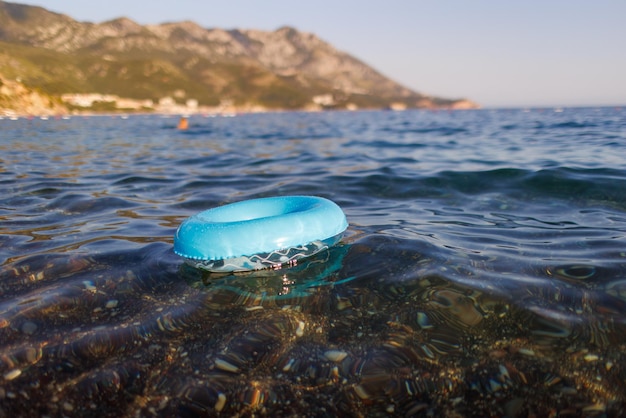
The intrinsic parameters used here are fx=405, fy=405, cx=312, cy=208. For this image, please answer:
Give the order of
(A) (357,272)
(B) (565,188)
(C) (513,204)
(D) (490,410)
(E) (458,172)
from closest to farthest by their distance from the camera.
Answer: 1. (D) (490,410)
2. (A) (357,272)
3. (C) (513,204)
4. (B) (565,188)
5. (E) (458,172)

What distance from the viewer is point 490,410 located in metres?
2.29

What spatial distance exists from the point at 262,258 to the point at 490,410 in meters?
2.28

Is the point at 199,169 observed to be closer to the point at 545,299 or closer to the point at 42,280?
the point at 42,280

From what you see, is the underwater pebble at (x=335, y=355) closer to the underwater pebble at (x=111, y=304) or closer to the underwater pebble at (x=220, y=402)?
the underwater pebble at (x=220, y=402)

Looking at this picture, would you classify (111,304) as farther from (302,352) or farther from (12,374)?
(302,352)

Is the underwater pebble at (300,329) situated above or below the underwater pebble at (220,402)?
above

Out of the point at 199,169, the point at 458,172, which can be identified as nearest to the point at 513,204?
the point at 458,172

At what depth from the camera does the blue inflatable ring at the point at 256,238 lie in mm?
3682

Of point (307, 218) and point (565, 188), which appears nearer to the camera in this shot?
point (307, 218)

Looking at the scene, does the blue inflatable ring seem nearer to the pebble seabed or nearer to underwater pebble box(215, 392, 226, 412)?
the pebble seabed

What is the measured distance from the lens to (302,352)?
2.78m

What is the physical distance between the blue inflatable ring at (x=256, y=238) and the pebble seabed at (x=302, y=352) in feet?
0.80

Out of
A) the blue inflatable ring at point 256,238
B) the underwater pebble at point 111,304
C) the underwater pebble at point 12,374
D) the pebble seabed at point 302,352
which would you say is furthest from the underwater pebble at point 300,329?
the underwater pebble at point 12,374

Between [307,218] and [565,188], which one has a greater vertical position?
[307,218]
